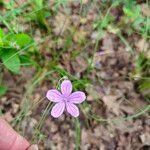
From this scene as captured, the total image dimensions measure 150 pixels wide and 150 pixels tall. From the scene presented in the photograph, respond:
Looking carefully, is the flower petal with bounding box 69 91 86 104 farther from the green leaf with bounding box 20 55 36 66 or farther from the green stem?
the green leaf with bounding box 20 55 36 66

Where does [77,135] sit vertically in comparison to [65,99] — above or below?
below

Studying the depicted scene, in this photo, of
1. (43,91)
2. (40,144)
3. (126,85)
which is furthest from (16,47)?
(126,85)

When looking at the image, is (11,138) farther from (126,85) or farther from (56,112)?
(126,85)

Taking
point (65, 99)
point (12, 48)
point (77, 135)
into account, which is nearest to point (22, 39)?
point (12, 48)

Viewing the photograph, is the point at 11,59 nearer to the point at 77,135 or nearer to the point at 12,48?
the point at 12,48

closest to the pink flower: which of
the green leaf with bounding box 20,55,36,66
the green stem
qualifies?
the green stem
